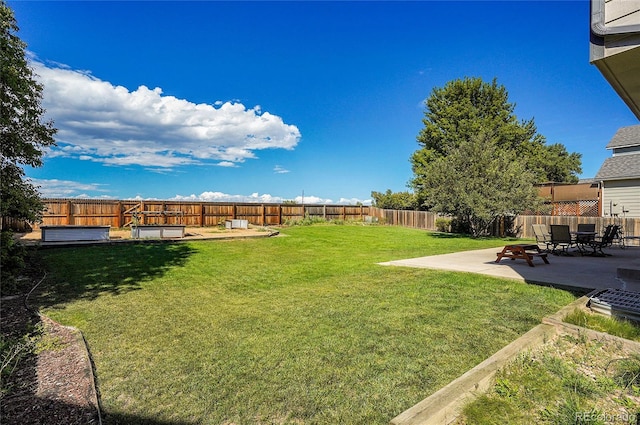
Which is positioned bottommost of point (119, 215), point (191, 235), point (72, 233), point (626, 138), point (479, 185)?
point (191, 235)

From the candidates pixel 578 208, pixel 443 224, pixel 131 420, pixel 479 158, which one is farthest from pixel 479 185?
pixel 131 420

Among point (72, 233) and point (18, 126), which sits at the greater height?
point (18, 126)

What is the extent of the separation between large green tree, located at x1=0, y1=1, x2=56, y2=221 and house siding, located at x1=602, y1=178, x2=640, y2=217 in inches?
999

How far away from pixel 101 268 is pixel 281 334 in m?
6.08

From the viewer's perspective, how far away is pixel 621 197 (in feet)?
59.3

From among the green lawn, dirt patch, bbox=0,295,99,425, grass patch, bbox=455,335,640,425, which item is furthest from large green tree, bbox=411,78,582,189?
dirt patch, bbox=0,295,99,425

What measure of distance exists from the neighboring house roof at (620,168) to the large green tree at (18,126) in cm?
2493

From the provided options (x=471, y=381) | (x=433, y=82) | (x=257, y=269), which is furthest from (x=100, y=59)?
(x=433, y=82)

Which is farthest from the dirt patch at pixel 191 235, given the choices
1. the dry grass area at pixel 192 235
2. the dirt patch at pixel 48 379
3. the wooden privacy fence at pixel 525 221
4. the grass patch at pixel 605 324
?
the wooden privacy fence at pixel 525 221

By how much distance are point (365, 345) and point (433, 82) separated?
114 feet

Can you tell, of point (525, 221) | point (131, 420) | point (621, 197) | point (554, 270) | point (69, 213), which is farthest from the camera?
point (525, 221)

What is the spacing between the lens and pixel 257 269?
7.82m

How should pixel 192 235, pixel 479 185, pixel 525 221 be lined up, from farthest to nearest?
pixel 525 221, pixel 479 185, pixel 192 235

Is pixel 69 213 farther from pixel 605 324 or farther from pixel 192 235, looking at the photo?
pixel 605 324
